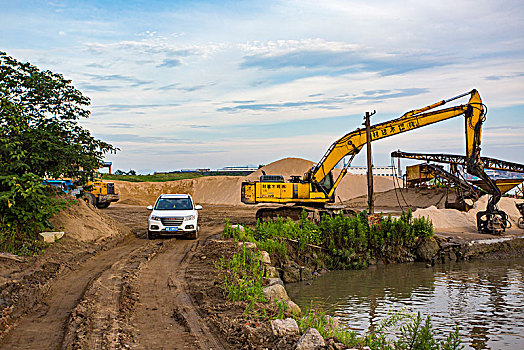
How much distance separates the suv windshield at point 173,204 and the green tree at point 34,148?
2.86 meters

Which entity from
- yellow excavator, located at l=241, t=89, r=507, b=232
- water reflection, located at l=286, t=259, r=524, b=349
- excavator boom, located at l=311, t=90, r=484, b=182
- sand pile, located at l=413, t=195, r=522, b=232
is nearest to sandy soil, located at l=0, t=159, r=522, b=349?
water reflection, located at l=286, t=259, r=524, b=349

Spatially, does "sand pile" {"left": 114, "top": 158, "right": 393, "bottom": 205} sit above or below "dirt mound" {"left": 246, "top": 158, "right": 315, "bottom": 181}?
below

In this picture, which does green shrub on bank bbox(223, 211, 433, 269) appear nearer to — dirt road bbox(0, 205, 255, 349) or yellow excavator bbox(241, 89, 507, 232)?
yellow excavator bbox(241, 89, 507, 232)

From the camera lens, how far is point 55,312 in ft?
27.2

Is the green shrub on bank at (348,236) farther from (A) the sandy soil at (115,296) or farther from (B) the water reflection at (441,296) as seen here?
(A) the sandy soil at (115,296)

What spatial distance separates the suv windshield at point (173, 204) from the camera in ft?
61.8

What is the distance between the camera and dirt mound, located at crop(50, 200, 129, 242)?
16.4 meters

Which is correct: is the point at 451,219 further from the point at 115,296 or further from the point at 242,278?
the point at 115,296

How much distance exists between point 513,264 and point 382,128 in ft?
26.9

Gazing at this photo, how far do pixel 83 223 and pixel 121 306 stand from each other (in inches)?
392

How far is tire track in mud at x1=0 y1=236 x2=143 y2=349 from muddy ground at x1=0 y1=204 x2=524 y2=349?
0.01m

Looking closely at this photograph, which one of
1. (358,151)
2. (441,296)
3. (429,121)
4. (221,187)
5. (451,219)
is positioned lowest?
(441,296)

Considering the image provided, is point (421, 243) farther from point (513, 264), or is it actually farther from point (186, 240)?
point (186, 240)

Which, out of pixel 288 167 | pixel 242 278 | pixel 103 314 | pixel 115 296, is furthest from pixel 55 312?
pixel 288 167
